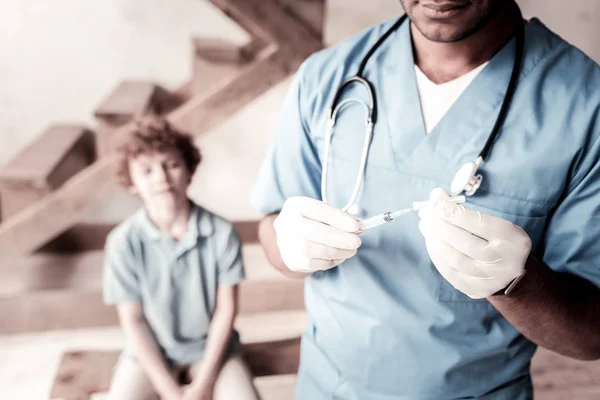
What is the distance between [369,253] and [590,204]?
295 mm

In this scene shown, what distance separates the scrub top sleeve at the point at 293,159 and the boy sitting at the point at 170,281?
1.15 ft

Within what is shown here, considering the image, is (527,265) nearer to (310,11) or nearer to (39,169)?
(310,11)

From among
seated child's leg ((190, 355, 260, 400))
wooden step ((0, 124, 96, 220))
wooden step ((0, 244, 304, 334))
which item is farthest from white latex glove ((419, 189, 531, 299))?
wooden step ((0, 124, 96, 220))

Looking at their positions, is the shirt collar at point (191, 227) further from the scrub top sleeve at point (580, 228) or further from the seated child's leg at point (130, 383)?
the scrub top sleeve at point (580, 228)

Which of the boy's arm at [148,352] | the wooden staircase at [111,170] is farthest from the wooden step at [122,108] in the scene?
the boy's arm at [148,352]

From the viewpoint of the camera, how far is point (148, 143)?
1165 mm

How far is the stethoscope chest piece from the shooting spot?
2.14ft

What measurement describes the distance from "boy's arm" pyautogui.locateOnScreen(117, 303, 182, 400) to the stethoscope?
609mm

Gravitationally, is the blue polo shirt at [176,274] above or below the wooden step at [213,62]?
below

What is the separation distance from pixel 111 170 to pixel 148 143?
0.59m

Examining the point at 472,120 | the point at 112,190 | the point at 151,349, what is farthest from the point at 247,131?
the point at 472,120

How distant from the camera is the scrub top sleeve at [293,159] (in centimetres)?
83

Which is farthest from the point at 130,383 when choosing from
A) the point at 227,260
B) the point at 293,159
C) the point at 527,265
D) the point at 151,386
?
the point at 527,265

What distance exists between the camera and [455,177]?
2.22 feet
